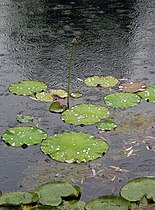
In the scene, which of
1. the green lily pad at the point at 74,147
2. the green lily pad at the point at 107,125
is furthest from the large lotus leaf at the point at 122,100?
the green lily pad at the point at 74,147

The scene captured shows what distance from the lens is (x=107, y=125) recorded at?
3148 mm

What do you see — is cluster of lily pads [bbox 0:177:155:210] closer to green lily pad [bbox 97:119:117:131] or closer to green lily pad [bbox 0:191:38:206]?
green lily pad [bbox 0:191:38:206]

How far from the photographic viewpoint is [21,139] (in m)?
2.95

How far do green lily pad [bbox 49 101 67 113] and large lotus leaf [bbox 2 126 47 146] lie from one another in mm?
350

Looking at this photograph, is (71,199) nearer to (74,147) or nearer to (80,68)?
(74,147)

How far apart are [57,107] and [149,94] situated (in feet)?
2.58

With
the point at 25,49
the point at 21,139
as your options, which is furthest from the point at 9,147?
the point at 25,49

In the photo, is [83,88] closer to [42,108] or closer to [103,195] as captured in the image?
[42,108]

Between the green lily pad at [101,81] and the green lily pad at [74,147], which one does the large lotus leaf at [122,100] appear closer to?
the green lily pad at [101,81]

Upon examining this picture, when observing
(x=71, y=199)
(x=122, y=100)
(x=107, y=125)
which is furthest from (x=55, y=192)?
(x=122, y=100)

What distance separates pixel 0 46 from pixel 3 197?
2.65 metres

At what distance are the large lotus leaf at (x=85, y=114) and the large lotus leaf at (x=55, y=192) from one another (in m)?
0.78

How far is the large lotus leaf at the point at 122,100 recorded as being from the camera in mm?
3400

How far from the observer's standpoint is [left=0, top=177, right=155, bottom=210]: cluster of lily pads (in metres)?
2.32
